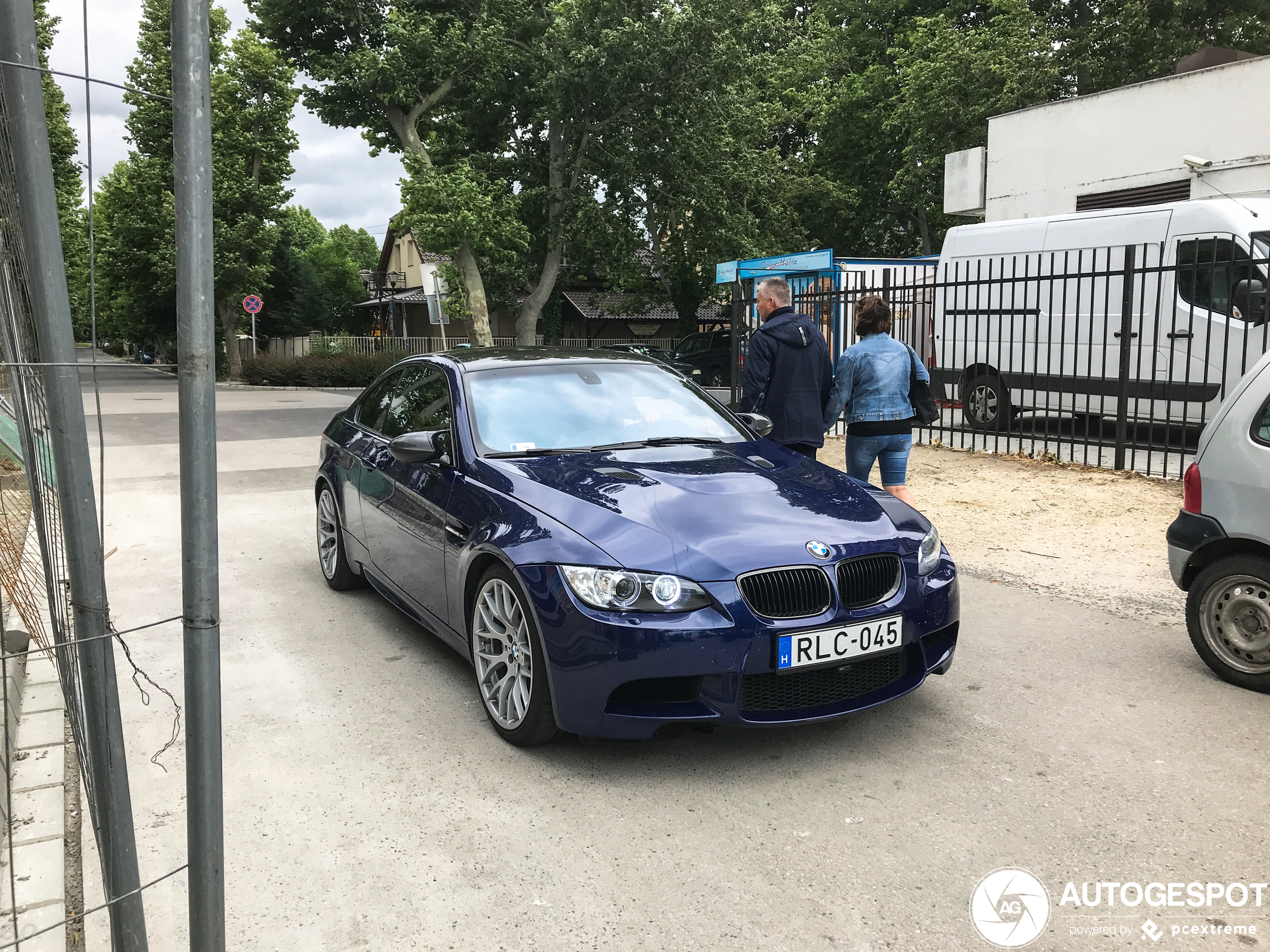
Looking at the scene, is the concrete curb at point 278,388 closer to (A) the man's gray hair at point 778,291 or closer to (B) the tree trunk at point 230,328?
(B) the tree trunk at point 230,328

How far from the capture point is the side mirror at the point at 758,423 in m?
5.50

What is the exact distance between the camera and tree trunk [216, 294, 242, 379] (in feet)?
129

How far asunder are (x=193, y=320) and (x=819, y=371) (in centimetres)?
539

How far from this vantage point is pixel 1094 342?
490 inches

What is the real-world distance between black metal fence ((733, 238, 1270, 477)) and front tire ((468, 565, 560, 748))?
7.19m

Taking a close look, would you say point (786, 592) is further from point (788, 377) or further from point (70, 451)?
point (788, 377)

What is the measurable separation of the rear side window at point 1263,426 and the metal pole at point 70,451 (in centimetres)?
429

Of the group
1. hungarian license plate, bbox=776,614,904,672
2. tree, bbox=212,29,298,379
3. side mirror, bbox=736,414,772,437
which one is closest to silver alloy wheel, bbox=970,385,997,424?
side mirror, bbox=736,414,772,437

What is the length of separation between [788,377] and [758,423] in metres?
1.27

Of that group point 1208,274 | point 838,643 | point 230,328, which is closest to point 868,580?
point 838,643

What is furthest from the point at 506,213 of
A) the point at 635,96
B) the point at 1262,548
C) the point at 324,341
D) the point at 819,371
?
the point at 1262,548

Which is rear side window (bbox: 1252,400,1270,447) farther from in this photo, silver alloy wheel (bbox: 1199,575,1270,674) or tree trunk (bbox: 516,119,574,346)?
tree trunk (bbox: 516,119,574,346)

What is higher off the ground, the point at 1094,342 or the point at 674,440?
the point at 1094,342

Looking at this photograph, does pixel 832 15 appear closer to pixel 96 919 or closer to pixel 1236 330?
pixel 1236 330
